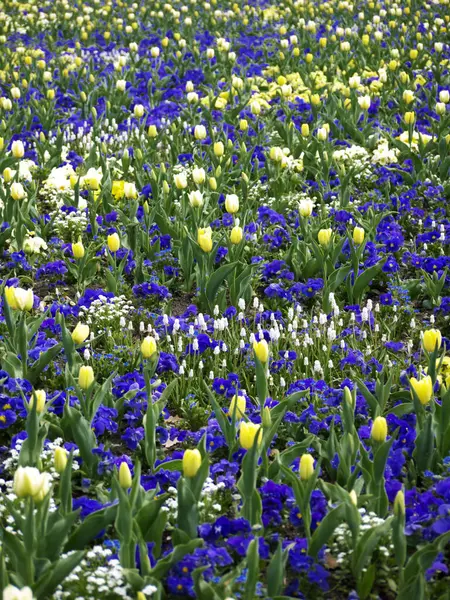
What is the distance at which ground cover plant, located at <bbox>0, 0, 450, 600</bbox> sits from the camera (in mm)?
2412

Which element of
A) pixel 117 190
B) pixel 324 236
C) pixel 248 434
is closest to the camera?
pixel 248 434

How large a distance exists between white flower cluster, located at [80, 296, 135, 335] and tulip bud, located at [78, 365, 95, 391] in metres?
1.01

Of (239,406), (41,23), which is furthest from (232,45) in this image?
(239,406)

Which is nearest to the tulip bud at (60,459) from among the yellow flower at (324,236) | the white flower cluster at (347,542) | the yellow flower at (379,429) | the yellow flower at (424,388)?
the white flower cluster at (347,542)

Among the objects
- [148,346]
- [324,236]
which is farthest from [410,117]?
[148,346]

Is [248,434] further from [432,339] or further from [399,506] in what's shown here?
[432,339]

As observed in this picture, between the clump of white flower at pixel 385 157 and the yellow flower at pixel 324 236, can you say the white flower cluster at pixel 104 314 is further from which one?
the clump of white flower at pixel 385 157

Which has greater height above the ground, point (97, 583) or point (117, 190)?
point (117, 190)

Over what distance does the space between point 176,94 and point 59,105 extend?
109 cm

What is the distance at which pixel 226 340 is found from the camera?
3.92 m

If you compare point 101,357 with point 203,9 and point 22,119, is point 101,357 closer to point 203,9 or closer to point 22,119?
point 22,119

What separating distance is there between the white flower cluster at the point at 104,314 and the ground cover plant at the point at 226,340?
0.05 feet

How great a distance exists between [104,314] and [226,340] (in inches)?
24.8

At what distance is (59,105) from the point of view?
7629mm
